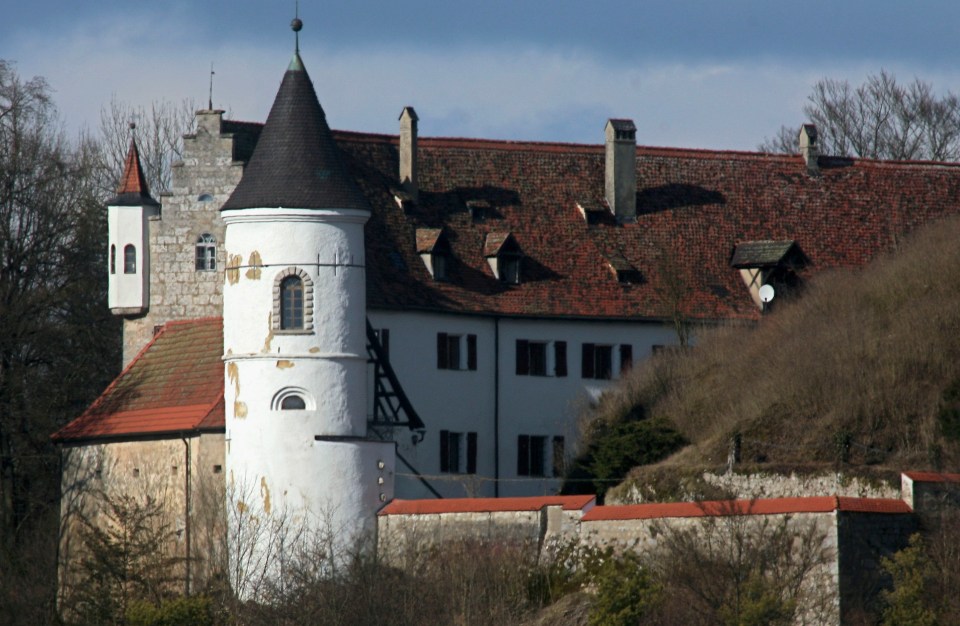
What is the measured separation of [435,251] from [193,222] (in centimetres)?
544

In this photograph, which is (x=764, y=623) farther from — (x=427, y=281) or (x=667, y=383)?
→ (x=427, y=281)

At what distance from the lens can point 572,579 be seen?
3938cm

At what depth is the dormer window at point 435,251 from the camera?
52031 millimetres

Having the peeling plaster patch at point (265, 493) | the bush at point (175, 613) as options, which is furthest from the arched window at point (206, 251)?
the bush at point (175, 613)

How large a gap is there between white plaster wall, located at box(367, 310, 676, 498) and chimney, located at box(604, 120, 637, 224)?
346cm

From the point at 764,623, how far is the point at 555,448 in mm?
17215

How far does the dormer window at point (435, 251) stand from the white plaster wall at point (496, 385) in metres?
1.13

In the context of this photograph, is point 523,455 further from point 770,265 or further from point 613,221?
point 770,265

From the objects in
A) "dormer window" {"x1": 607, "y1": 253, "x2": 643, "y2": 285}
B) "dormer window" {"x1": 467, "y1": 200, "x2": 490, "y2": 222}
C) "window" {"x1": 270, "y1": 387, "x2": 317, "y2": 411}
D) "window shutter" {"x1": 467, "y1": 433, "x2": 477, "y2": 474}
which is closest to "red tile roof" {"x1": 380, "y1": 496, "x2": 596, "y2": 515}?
"window" {"x1": 270, "y1": 387, "x2": 317, "y2": 411}

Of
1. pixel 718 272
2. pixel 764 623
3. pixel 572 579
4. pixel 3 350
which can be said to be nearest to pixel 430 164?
pixel 718 272

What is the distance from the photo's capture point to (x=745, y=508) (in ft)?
123

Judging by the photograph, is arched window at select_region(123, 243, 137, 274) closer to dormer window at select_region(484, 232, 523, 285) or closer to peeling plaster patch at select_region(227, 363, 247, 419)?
dormer window at select_region(484, 232, 523, 285)

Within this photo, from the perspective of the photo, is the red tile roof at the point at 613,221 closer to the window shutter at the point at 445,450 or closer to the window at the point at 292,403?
the window shutter at the point at 445,450

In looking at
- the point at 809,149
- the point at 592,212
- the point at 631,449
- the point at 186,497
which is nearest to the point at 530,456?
the point at 592,212
